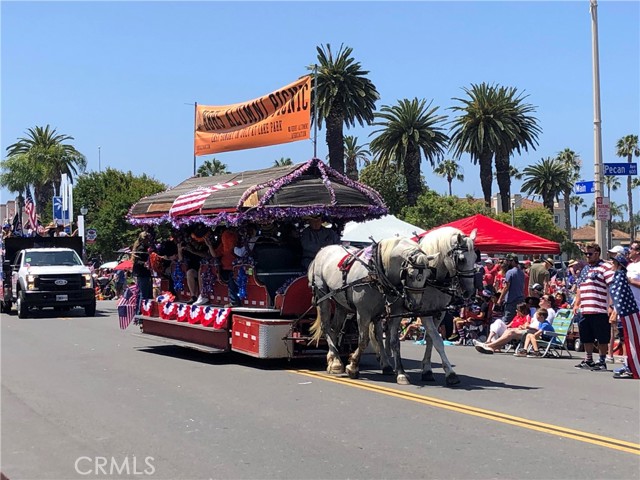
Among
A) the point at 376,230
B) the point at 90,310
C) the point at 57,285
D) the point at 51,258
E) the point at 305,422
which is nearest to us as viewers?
the point at 305,422

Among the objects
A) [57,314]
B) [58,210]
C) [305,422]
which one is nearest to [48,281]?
[57,314]

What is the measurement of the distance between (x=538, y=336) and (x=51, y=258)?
56.8 feet

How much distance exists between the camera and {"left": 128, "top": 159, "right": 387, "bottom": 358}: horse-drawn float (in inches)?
492

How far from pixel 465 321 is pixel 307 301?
6.73 metres

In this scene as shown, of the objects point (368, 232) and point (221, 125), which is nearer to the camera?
point (221, 125)

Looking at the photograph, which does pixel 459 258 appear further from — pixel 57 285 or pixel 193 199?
pixel 57 285

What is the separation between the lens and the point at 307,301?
13016 millimetres

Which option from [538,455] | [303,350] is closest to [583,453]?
[538,455]

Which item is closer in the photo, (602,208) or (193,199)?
(193,199)

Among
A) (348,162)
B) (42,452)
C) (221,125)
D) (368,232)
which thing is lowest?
(42,452)

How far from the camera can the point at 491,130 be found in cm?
5344

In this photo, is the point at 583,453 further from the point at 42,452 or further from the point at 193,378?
the point at 193,378

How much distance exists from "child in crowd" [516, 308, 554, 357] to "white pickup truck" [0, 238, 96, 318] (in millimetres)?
15300

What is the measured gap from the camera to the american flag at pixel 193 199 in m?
13.8
